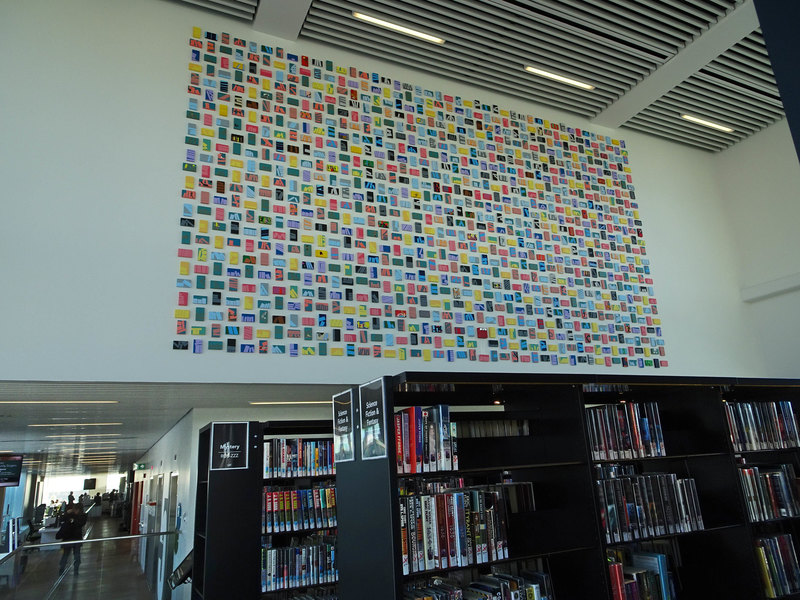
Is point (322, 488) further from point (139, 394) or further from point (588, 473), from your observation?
point (588, 473)

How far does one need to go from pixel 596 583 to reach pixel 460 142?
4.95 meters

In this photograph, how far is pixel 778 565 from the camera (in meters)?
3.96

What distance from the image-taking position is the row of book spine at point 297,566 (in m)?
4.68

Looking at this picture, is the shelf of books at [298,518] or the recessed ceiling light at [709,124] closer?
the shelf of books at [298,518]

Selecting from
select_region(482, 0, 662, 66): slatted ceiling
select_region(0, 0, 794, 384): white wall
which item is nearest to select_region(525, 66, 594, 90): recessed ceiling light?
select_region(482, 0, 662, 66): slatted ceiling

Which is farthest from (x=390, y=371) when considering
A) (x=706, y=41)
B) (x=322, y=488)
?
(x=706, y=41)

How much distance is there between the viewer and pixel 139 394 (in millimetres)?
5312

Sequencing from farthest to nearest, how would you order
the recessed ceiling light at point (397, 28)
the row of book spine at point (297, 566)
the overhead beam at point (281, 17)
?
1. the recessed ceiling light at point (397, 28)
2. the overhead beam at point (281, 17)
3. the row of book spine at point (297, 566)

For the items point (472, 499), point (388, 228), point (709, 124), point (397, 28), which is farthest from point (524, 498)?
point (709, 124)

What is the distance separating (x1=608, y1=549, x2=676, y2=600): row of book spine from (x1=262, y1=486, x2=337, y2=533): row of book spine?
7.97 ft

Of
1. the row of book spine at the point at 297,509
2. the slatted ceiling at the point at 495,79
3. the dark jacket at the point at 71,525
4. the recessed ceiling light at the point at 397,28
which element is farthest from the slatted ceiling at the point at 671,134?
the dark jacket at the point at 71,525

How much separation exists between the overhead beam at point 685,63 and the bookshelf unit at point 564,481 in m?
4.15

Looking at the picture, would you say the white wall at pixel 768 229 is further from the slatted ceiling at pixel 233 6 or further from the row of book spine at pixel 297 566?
the slatted ceiling at pixel 233 6

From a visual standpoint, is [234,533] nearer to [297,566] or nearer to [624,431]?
[297,566]
